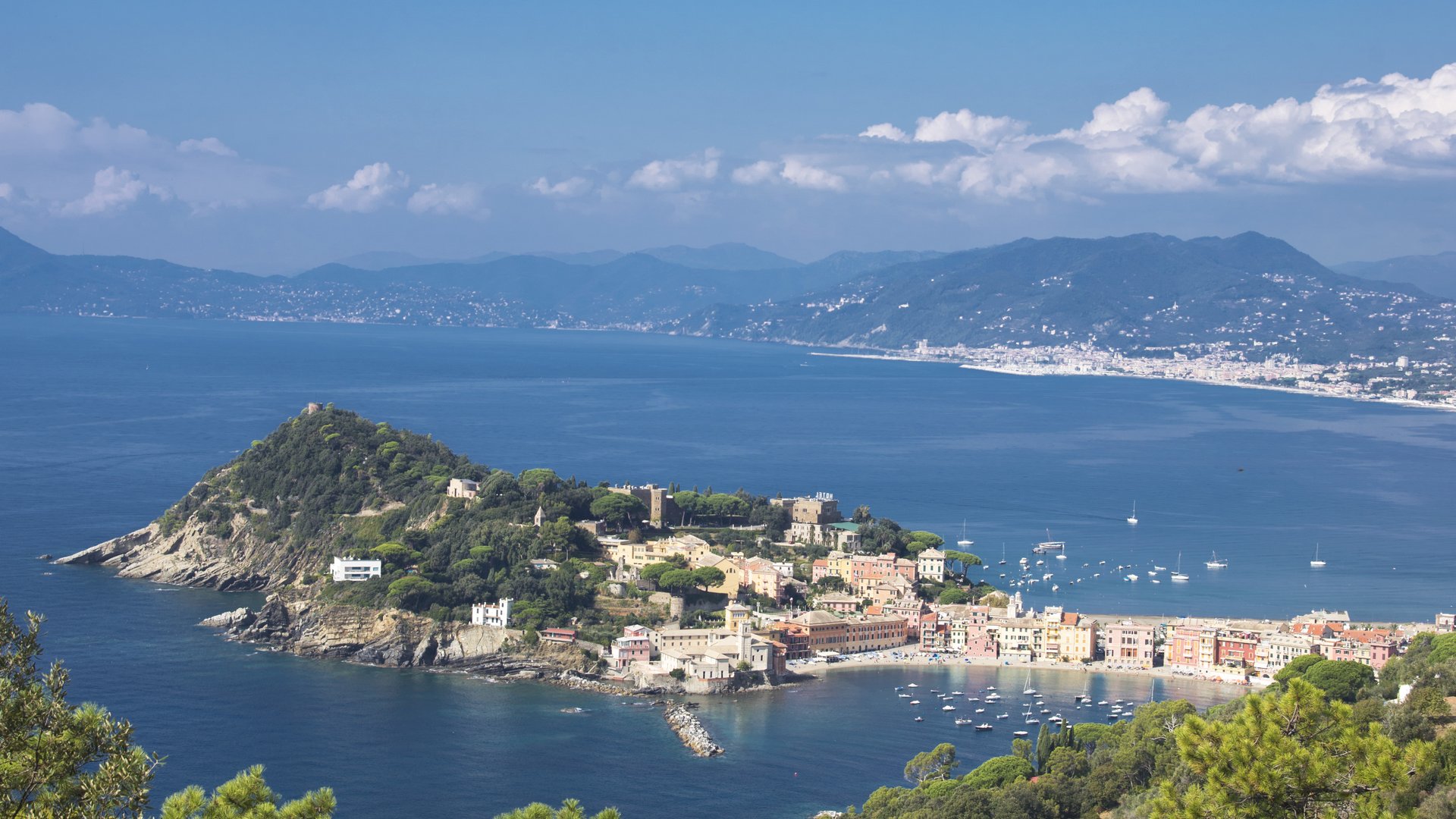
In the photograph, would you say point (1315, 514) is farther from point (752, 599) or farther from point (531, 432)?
point (531, 432)

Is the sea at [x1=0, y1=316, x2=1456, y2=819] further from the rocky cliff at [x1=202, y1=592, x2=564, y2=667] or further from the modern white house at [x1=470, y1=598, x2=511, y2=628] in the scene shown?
the modern white house at [x1=470, y1=598, x2=511, y2=628]

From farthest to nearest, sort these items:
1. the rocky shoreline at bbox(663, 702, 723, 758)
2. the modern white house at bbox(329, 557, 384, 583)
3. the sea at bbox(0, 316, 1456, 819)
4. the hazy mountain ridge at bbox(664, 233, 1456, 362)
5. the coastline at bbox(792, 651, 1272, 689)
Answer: the hazy mountain ridge at bbox(664, 233, 1456, 362)
the modern white house at bbox(329, 557, 384, 583)
the coastline at bbox(792, 651, 1272, 689)
the rocky shoreline at bbox(663, 702, 723, 758)
the sea at bbox(0, 316, 1456, 819)

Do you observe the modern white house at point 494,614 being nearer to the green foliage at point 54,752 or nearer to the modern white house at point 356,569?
the modern white house at point 356,569

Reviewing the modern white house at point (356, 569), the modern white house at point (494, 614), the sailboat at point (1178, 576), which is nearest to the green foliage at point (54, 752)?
the modern white house at point (494, 614)

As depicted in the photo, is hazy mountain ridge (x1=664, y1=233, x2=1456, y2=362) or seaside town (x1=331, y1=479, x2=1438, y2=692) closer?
seaside town (x1=331, y1=479, x2=1438, y2=692)

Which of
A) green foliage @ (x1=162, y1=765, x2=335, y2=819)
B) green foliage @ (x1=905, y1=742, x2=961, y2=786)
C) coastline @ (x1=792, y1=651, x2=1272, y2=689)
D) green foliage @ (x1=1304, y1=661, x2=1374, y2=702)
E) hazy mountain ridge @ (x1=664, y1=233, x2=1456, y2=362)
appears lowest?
coastline @ (x1=792, y1=651, x2=1272, y2=689)

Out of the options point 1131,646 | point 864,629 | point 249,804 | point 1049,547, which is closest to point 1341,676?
point 1131,646

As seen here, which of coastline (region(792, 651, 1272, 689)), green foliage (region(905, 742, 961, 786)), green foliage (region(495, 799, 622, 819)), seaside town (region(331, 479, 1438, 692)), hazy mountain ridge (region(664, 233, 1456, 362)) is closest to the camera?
green foliage (region(495, 799, 622, 819))

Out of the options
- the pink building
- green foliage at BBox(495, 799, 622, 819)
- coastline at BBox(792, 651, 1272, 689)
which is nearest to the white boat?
the pink building

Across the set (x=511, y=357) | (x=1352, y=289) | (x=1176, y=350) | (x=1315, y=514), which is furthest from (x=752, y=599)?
(x=1352, y=289)
